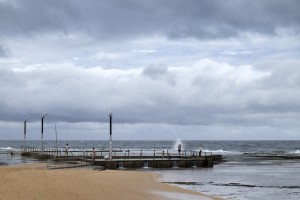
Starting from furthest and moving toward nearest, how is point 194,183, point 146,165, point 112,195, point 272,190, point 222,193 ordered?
point 146,165
point 194,183
point 272,190
point 222,193
point 112,195

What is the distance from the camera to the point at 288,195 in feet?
101

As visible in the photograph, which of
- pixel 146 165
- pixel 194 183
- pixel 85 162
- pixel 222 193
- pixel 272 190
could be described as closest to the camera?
pixel 222 193

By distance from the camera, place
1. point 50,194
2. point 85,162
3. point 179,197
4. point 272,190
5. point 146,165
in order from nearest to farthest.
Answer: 1. point 50,194
2. point 179,197
3. point 272,190
4. point 85,162
5. point 146,165

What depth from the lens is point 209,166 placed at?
57.5 metres

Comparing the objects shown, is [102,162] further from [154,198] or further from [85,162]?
[154,198]

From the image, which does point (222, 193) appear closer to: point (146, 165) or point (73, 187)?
point (73, 187)

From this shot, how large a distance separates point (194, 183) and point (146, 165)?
1846 cm

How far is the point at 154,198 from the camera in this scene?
997 inches

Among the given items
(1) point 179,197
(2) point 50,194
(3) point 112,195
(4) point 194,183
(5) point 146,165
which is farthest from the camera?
(5) point 146,165

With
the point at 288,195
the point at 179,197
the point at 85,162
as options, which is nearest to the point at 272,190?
the point at 288,195

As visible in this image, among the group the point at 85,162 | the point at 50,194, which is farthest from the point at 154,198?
the point at 85,162

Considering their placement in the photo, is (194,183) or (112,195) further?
(194,183)

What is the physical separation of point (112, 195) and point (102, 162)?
2579 centimetres

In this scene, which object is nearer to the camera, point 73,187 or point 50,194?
point 50,194
